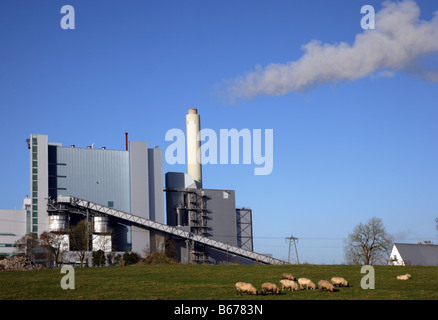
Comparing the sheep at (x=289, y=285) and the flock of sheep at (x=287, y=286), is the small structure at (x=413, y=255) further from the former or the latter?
the sheep at (x=289, y=285)

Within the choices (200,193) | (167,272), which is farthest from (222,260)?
(167,272)

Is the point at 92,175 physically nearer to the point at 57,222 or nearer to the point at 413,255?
the point at 57,222

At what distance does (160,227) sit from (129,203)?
26.1ft

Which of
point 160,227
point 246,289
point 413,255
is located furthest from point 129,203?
point 246,289

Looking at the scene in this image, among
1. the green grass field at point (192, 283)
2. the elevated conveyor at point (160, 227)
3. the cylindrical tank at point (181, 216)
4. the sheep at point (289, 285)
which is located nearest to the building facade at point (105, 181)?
the elevated conveyor at point (160, 227)

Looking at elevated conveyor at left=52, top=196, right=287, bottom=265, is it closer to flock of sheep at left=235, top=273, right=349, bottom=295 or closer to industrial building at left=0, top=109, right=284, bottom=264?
industrial building at left=0, top=109, right=284, bottom=264

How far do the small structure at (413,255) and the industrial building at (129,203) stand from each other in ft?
71.4

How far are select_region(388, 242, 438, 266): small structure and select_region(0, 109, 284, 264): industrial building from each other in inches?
857

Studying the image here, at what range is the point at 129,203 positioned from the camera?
10794 centimetres

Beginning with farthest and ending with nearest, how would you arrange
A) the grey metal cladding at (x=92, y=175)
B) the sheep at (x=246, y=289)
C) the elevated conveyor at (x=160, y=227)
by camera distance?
the grey metal cladding at (x=92, y=175), the elevated conveyor at (x=160, y=227), the sheep at (x=246, y=289)

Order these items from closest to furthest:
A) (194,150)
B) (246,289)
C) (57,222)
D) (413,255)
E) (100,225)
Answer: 1. (246,289)
2. (413,255)
3. (57,222)
4. (100,225)
5. (194,150)

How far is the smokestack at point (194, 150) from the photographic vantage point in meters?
116

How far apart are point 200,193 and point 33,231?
1241 inches

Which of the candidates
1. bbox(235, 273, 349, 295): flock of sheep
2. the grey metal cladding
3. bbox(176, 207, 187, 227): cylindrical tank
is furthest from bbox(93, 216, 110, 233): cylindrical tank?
bbox(235, 273, 349, 295): flock of sheep
